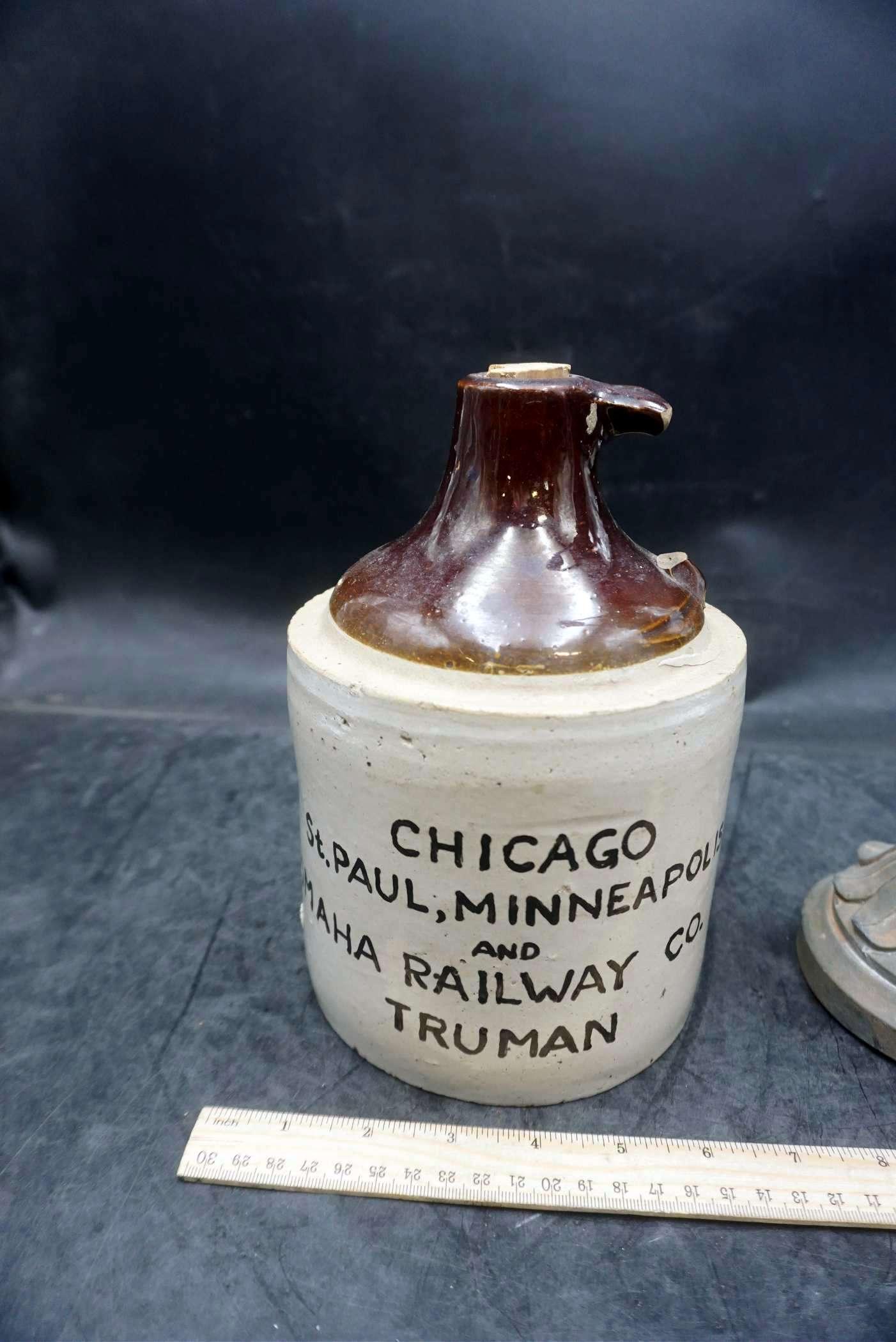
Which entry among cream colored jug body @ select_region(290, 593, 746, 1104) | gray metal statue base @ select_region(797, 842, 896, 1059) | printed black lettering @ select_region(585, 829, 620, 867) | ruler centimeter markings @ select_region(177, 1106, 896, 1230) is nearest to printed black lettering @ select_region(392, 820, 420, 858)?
cream colored jug body @ select_region(290, 593, 746, 1104)

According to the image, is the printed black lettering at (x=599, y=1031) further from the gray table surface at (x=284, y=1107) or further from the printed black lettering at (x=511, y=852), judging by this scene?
the printed black lettering at (x=511, y=852)

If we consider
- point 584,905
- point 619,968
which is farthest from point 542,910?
point 619,968

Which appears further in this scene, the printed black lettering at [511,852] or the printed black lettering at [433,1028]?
the printed black lettering at [433,1028]

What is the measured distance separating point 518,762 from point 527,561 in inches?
11.1

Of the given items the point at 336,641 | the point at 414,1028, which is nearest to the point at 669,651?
the point at 336,641

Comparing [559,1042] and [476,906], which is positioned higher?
[476,906]

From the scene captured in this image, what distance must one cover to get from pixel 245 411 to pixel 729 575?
1394 mm

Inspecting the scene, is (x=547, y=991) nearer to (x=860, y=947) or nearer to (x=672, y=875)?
(x=672, y=875)

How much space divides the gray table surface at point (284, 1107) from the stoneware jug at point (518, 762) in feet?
0.54

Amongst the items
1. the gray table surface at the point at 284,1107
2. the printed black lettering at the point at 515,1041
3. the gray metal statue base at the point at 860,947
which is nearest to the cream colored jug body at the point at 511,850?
the printed black lettering at the point at 515,1041

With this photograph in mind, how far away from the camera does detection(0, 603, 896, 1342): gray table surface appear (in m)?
1.25

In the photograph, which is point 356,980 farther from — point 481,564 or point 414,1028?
point 481,564

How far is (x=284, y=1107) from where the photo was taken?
4.98ft

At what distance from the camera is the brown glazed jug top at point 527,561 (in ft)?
4.26
